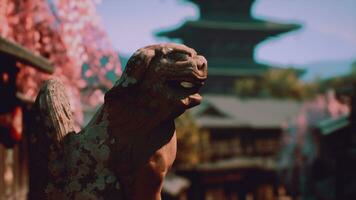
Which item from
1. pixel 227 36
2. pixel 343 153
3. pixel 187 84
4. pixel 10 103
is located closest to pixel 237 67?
pixel 227 36

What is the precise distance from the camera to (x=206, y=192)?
24734mm

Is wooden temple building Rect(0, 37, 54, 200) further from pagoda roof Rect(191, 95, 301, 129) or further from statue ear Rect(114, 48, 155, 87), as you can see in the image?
pagoda roof Rect(191, 95, 301, 129)

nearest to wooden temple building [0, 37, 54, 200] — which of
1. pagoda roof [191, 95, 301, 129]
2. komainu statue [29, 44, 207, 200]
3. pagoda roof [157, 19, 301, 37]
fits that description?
komainu statue [29, 44, 207, 200]

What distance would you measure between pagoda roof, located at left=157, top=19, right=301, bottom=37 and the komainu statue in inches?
1753

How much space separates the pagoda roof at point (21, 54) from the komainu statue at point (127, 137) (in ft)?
9.91

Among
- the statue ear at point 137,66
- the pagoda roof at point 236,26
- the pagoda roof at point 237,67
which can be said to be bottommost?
the pagoda roof at point 237,67

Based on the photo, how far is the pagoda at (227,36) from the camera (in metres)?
A: 47.7

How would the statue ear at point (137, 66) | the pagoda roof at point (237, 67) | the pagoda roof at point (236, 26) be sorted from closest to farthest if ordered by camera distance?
the statue ear at point (137, 66), the pagoda roof at point (237, 67), the pagoda roof at point (236, 26)

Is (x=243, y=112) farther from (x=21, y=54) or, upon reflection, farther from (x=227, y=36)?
(x=21, y=54)

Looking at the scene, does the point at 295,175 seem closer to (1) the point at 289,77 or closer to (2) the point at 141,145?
(1) the point at 289,77

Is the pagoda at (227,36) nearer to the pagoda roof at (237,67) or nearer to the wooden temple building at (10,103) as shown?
the pagoda roof at (237,67)

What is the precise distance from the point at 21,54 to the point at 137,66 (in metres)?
3.84

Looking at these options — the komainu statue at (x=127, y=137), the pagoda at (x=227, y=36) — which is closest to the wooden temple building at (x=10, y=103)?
the komainu statue at (x=127, y=137)

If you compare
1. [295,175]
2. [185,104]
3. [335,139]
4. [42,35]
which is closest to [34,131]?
[185,104]
